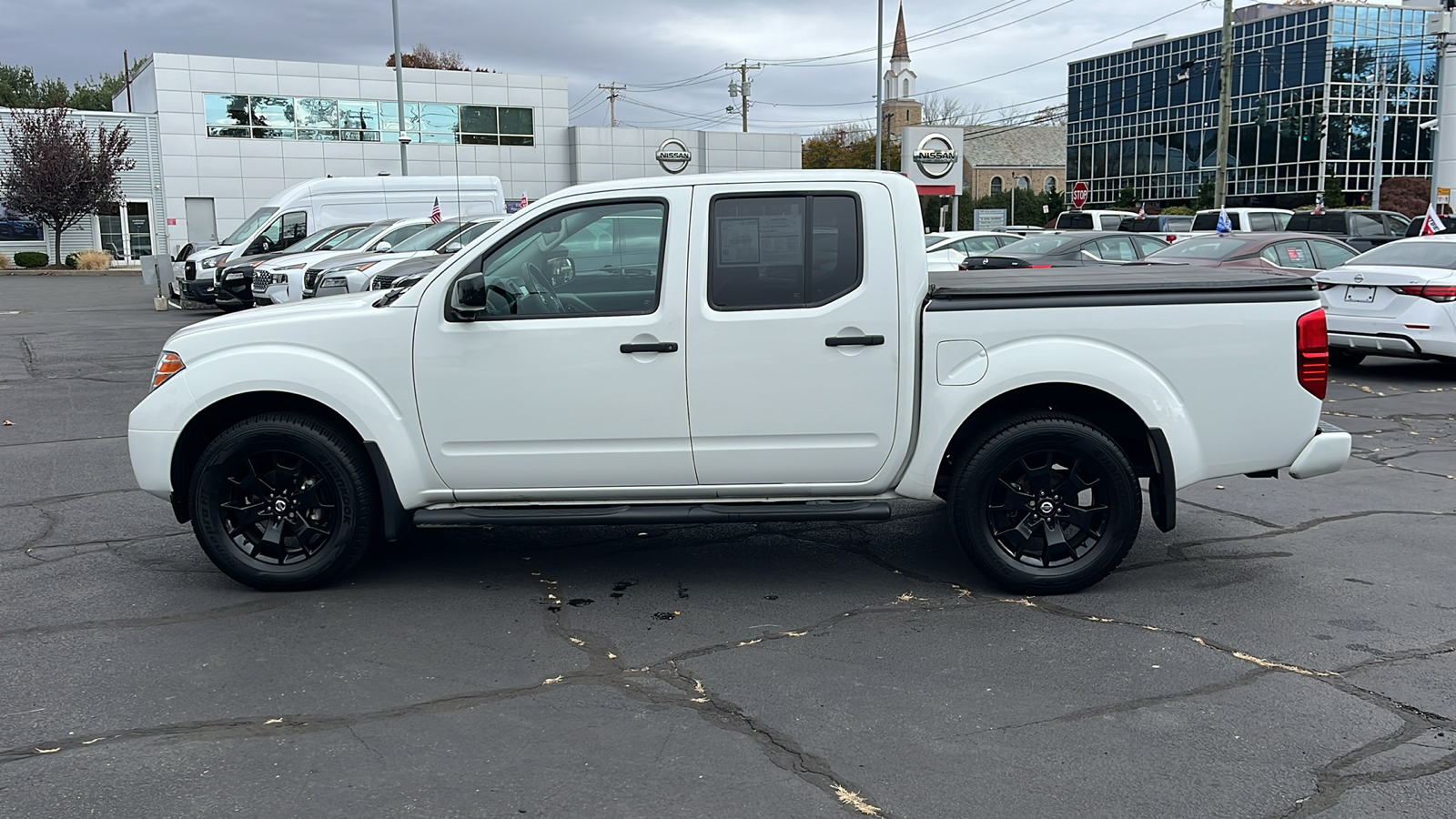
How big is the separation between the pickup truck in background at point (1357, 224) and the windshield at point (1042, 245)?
380 inches

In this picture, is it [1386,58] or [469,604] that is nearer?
[469,604]

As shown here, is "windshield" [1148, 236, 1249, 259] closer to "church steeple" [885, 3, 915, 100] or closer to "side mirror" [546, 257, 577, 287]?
"side mirror" [546, 257, 577, 287]

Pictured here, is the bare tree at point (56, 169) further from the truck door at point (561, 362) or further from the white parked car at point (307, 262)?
the truck door at point (561, 362)

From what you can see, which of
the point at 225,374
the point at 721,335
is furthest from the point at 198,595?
the point at 721,335

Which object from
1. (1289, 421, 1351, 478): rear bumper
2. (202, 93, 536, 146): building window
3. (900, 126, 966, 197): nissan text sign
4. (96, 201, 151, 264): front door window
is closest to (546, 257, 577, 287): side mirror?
(1289, 421, 1351, 478): rear bumper

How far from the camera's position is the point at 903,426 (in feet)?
17.9

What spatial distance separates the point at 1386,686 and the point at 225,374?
5080 mm

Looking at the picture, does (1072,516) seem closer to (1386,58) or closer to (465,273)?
(465,273)

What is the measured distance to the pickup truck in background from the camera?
86.8 feet

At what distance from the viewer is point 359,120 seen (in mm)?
56906

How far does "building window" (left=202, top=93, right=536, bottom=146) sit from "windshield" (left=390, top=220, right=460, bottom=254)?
3795 centimetres

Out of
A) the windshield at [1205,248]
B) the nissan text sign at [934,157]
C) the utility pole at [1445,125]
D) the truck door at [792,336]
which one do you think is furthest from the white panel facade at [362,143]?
the truck door at [792,336]

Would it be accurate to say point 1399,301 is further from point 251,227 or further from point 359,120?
point 359,120

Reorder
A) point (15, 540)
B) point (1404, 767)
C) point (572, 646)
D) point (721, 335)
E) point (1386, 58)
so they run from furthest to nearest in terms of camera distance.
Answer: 1. point (1386, 58)
2. point (15, 540)
3. point (721, 335)
4. point (572, 646)
5. point (1404, 767)
